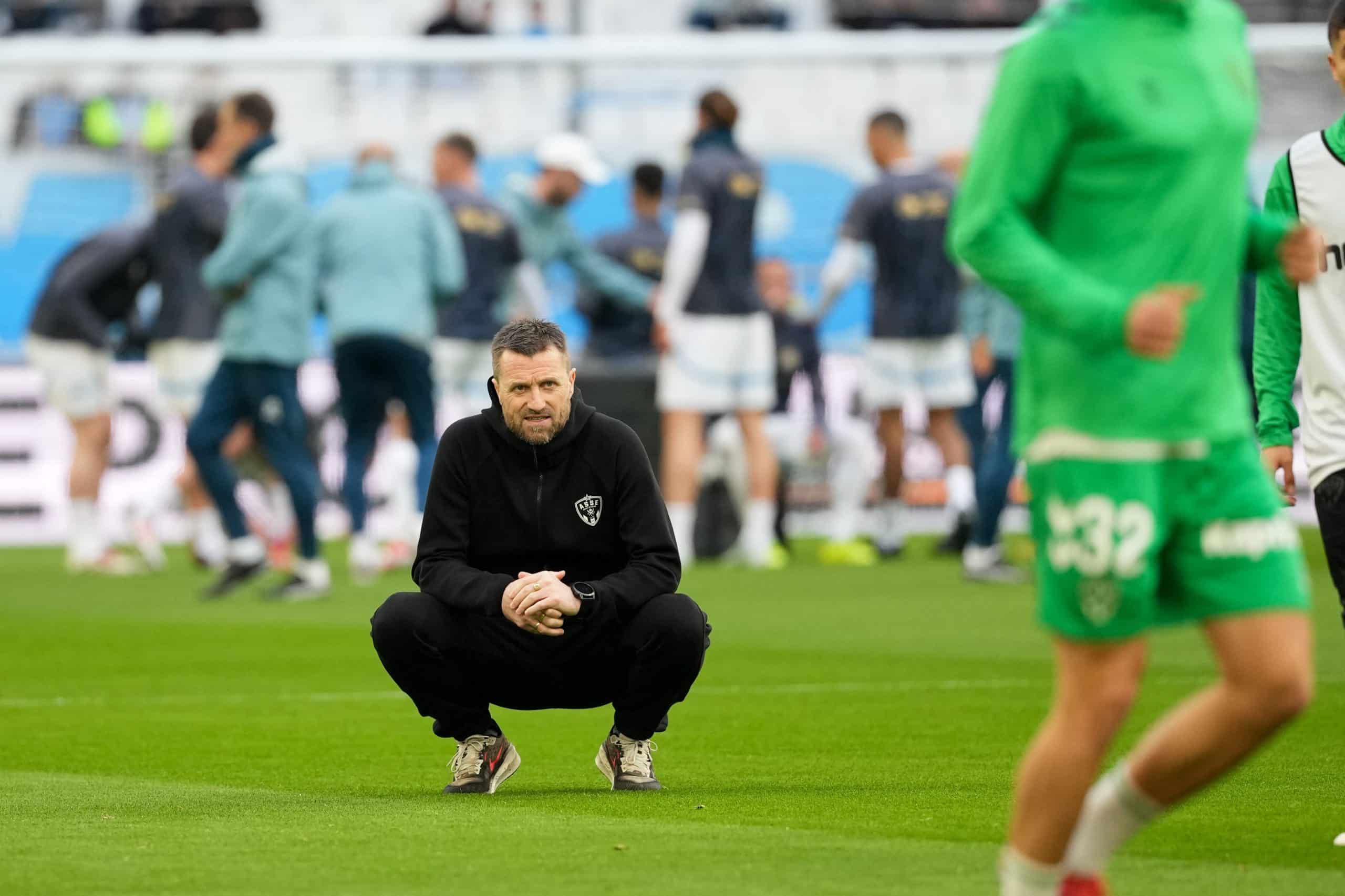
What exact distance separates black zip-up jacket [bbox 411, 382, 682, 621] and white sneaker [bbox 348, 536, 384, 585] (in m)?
8.60

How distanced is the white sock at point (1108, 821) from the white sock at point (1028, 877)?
2.8 inches

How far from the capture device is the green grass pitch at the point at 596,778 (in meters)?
5.22

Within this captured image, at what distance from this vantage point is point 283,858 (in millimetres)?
5449

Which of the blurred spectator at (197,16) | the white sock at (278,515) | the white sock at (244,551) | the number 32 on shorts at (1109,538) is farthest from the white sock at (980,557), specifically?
the blurred spectator at (197,16)

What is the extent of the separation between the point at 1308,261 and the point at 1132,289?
1.26 feet

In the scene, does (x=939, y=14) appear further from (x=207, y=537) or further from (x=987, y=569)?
(x=987, y=569)

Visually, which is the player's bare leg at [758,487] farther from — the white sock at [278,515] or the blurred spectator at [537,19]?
the blurred spectator at [537,19]

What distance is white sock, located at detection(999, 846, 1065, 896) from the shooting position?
430cm

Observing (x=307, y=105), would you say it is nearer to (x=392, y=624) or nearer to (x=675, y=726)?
(x=675, y=726)

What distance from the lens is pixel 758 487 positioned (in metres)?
15.9

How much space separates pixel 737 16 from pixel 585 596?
841 inches

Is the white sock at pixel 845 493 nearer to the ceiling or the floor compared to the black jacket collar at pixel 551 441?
nearer to the floor

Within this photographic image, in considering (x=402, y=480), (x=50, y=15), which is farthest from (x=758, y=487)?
(x=50, y=15)

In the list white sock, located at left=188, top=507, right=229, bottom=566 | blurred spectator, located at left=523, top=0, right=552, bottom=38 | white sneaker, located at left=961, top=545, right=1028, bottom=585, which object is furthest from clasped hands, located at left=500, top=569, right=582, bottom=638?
blurred spectator, located at left=523, top=0, right=552, bottom=38
